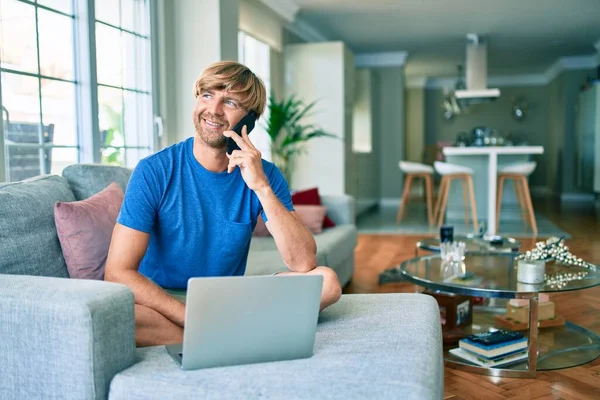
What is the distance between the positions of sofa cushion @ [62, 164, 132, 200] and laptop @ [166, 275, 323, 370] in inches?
45.2

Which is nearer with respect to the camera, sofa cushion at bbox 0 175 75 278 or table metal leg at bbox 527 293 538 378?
sofa cushion at bbox 0 175 75 278

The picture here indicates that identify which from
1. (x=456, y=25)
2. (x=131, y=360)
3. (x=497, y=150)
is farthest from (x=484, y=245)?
(x=456, y=25)

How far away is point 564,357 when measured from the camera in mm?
2516

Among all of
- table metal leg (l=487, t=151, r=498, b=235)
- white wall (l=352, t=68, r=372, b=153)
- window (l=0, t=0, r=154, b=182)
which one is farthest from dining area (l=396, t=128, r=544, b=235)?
window (l=0, t=0, r=154, b=182)

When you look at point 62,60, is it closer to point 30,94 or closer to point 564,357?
point 30,94

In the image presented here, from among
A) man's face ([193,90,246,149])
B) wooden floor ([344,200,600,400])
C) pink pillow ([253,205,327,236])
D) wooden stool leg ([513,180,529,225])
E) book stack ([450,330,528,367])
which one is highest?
man's face ([193,90,246,149])

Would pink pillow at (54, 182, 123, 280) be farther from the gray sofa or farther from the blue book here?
the blue book

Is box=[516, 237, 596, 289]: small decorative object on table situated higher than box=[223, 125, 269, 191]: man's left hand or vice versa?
box=[223, 125, 269, 191]: man's left hand

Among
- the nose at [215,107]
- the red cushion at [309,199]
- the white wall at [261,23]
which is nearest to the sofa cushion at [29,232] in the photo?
the nose at [215,107]

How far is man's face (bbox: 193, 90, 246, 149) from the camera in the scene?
5.49ft

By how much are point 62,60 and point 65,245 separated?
59.9 inches

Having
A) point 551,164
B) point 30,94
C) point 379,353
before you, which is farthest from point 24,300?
point 551,164

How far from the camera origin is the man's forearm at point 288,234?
5.43 feet

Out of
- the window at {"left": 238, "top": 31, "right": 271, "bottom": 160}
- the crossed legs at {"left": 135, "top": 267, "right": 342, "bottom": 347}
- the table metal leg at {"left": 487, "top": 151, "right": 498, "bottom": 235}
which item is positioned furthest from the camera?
the table metal leg at {"left": 487, "top": 151, "right": 498, "bottom": 235}
